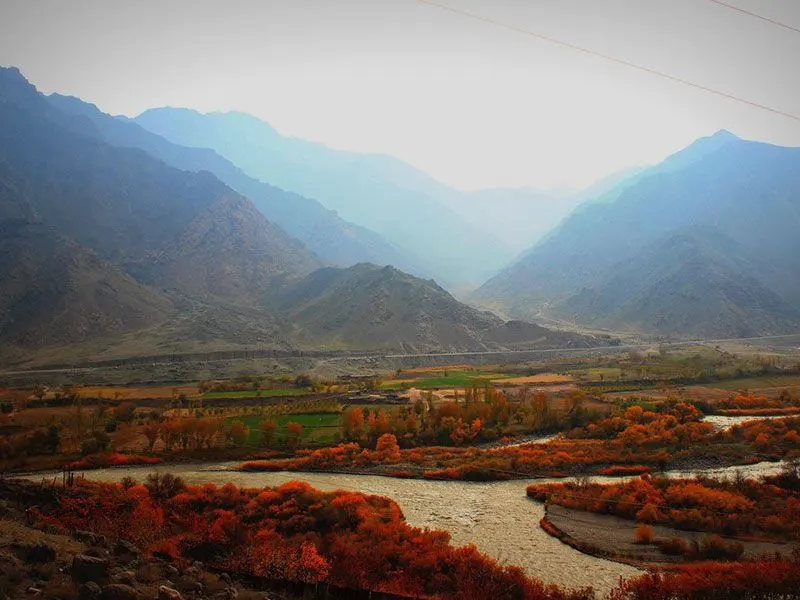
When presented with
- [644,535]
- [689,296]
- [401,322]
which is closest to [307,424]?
[644,535]

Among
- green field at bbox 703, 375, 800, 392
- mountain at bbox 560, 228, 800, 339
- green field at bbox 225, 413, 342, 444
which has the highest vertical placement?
mountain at bbox 560, 228, 800, 339

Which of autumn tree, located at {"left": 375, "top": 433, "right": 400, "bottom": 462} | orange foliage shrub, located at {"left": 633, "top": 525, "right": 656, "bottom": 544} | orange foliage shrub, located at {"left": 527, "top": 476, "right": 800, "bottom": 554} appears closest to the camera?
orange foliage shrub, located at {"left": 633, "top": 525, "right": 656, "bottom": 544}

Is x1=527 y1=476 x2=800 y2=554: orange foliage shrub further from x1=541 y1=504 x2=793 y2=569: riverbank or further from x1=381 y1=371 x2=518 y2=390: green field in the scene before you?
x1=381 y1=371 x2=518 y2=390: green field

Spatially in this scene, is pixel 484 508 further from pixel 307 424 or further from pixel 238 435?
pixel 307 424

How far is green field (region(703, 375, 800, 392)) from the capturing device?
7262 centimetres

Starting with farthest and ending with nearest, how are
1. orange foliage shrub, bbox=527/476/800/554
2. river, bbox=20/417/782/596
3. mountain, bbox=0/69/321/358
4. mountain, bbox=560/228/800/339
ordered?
mountain, bbox=560/228/800/339, mountain, bbox=0/69/321/358, orange foliage shrub, bbox=527/476/800/554, river, bbox=20/417/782/596

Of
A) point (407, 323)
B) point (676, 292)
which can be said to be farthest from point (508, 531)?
point (676, 292)

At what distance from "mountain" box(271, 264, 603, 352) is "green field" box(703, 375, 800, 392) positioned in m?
45.3

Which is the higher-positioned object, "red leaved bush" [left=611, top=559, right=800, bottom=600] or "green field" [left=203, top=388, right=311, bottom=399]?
"red leaved bush" [left=611, top=559, right=800, bottom=600]

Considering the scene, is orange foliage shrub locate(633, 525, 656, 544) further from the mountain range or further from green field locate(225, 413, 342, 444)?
the mountain range

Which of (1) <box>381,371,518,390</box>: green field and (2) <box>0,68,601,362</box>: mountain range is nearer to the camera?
(1) <box>381,371,518,390</box>: green field

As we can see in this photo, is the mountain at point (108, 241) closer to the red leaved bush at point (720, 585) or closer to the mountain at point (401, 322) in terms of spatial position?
the mountain at point (401, 322)

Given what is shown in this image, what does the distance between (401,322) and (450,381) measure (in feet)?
151

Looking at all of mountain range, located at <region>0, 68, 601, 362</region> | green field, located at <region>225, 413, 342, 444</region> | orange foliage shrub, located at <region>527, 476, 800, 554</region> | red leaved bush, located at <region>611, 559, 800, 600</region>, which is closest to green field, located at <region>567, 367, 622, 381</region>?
mountain range, located at <region>0, 68, 601, 362</region>
